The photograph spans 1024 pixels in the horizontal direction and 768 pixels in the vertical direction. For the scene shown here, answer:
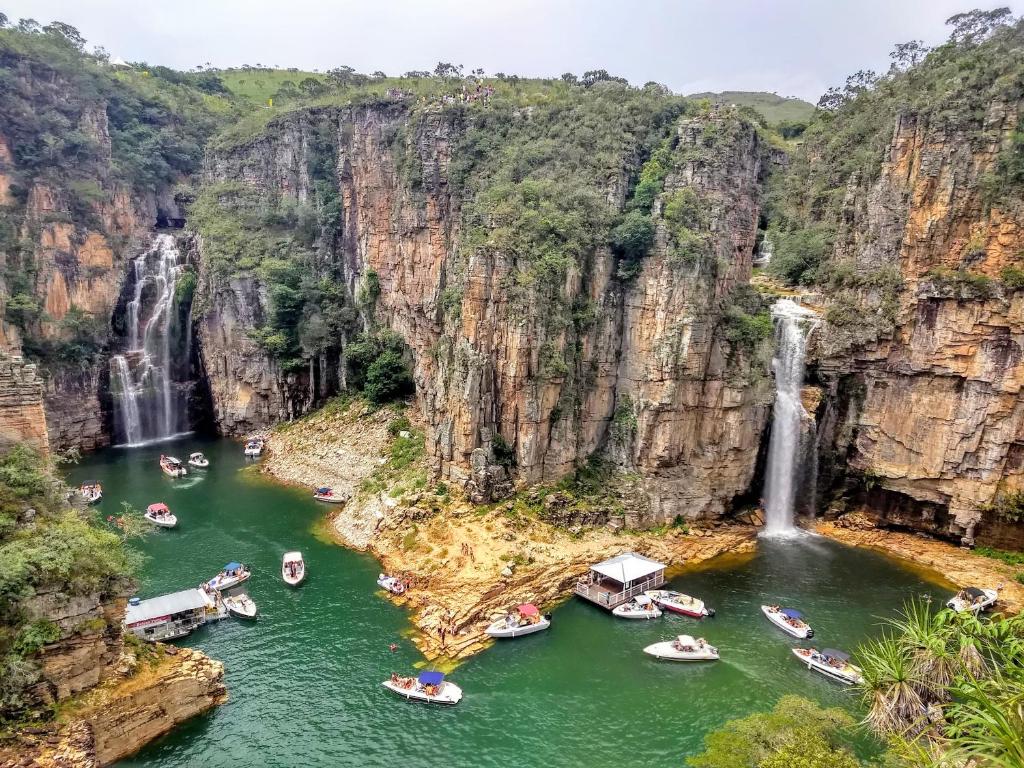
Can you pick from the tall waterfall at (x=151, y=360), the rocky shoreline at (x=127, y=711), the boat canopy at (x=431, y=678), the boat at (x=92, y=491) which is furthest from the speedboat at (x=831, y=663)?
the tall waterfall at (x=151, y=360)

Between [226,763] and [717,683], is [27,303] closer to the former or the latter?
[226,763]

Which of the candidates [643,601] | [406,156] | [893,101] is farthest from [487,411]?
[893,101]

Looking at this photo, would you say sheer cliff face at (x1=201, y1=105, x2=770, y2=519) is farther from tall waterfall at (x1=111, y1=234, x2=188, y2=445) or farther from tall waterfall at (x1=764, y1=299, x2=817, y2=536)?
tall waterfall at (x1=111, y1=234, x2=188, y2=445)

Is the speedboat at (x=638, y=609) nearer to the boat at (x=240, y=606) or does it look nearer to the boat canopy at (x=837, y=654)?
the boat canopy at (x=837, y=654)

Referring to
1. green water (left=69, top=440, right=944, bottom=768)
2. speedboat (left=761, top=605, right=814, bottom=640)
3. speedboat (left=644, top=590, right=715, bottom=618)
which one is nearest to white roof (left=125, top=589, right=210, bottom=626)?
green water (left=69, top=440, right=944, bottom=768)

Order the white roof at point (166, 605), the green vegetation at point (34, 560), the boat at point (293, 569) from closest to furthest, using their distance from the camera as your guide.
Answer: the green vegetation at point (34, 560) < the white roof at point (166, 605) < the boat at point (293, 569)

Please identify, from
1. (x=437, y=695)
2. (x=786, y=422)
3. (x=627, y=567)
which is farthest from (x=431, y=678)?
(x=786, y=422)
